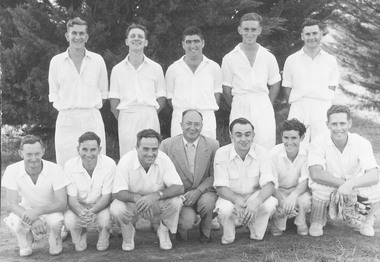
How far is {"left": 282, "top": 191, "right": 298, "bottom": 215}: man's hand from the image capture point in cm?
475

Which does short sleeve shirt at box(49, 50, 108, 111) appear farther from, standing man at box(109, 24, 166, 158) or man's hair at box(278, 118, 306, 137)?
man's hair at box(278, 118, 306, 137)

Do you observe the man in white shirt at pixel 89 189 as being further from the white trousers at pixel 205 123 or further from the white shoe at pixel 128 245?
the white trousers at pixel 205 123

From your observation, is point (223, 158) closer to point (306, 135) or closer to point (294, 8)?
point (306, 135)

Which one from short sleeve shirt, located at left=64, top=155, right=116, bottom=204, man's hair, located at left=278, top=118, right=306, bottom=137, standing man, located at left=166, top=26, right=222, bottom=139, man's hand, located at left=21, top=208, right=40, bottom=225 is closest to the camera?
man's hand, located at left=21, top=208, right=40, bottom=225

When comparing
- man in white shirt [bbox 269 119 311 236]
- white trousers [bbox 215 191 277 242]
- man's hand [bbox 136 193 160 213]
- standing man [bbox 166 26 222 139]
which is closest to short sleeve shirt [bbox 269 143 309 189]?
man in white shirt [bbox 269 119 311 236]

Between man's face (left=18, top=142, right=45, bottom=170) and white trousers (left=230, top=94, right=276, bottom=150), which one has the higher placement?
white trousers (left=230, top=94, right=276, bottom=150)

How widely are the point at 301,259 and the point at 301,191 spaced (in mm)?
761

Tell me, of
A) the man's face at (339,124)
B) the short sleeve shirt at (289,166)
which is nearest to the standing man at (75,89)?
the short sleeve shirt at (289,166)

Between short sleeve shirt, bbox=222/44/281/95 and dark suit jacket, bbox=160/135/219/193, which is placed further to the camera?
short sleeve shirt, bbox=222/44/281/95

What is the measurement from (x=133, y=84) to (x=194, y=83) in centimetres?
58

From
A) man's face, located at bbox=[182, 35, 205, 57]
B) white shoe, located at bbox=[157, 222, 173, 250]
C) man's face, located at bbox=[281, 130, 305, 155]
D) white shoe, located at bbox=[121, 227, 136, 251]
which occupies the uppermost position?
man's face, located at bbox=[182, 35, 205, 57]

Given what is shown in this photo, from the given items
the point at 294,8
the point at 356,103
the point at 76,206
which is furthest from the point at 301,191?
the point at 356,103

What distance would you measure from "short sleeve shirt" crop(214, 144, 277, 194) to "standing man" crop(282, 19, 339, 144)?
737 mm

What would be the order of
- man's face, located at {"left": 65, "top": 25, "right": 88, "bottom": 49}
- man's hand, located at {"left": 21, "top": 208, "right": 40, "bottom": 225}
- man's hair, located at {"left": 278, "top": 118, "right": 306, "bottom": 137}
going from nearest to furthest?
man's hand, located at {"left": 21, "top": 208, "right": 40, "bottom": 225}
man's hair, located at {"left": 278, "top": 118, "right": 306, "bottom": 137}
man's face, located at {"left": 65, "top": 25, "right": 88, "bottom": 49}
